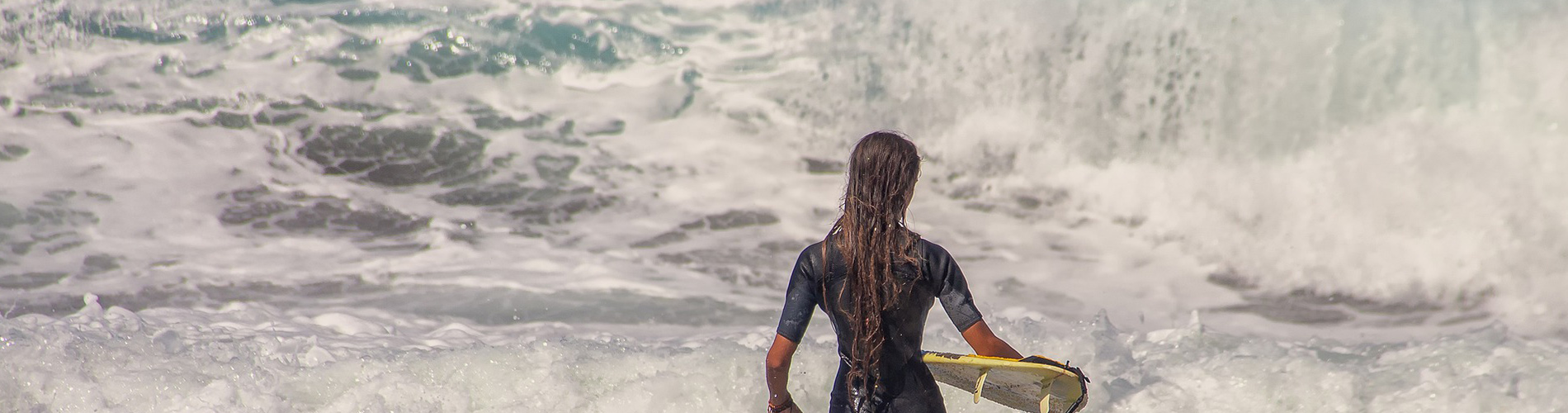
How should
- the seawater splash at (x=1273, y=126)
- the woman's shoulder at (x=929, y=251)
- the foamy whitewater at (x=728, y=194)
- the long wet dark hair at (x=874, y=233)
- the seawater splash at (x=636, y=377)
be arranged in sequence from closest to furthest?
1. the long wet dark hair at (x=874, y=233)
2. the woman's shoulder at (x=929, y=251)
3. the seawater splash at (x=636, y=377)
4. the foamy whitewater at (x=728, y=194)
5. the seawater splash at (x=1273, y=126)

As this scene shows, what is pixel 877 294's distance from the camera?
216cm

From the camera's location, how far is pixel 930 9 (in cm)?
1120

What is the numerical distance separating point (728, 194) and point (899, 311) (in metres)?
6.94

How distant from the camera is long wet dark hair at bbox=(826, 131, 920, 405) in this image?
2.06 m

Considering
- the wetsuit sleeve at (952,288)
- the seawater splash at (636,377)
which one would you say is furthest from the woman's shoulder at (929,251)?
the seawater splash at (636,377)

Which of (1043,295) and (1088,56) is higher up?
(1088,56)

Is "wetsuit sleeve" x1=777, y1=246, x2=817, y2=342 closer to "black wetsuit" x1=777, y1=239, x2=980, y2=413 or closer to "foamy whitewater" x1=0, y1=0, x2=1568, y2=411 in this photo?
"black wetsuit" x1=777, y1=239, x2=980, y2=413

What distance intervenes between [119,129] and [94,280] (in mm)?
4500

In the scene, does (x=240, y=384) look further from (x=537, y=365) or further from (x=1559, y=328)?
(x=1559, y=328)

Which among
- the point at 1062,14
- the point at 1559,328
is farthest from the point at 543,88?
the point at 1559,328

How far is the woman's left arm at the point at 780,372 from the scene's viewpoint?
2197 millimetres

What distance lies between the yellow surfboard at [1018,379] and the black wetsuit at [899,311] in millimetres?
59

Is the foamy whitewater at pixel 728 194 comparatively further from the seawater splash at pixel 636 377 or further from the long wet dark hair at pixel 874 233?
the long wet dark hair at pixel 874 233

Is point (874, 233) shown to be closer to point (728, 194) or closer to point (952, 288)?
point (952, 288)
